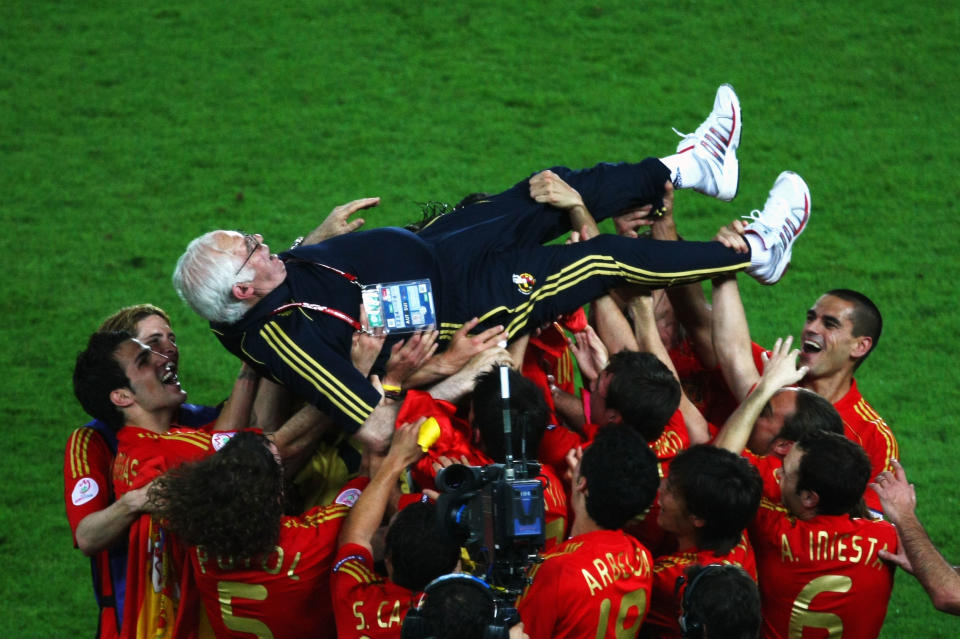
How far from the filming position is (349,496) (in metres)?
4.21

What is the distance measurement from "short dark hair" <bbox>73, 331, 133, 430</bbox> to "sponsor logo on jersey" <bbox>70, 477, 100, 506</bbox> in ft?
0.75

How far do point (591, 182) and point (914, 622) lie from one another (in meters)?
2.55

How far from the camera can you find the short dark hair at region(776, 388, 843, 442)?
4395 mm

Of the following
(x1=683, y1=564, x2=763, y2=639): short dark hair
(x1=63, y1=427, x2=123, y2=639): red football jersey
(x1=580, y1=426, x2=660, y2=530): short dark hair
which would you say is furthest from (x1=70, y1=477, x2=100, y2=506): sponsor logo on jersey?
(x1=683, y1=564, x2=763, y2=639): short dark hair

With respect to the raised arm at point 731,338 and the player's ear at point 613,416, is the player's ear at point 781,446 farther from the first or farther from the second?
the player's ear at point 613,416

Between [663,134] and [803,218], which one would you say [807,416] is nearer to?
[803,218]

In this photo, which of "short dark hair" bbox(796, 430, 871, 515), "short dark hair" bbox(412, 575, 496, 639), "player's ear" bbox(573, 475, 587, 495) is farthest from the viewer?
"short dark hair" bbox(796, 430, 871, 515)

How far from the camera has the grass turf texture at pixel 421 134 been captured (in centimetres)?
752

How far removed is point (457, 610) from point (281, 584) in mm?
920

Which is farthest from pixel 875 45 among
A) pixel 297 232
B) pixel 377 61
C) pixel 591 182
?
pixel 591 182

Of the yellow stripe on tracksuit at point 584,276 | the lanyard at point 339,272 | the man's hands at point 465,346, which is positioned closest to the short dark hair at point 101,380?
the lanyard at point 339,272

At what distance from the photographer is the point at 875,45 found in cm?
941

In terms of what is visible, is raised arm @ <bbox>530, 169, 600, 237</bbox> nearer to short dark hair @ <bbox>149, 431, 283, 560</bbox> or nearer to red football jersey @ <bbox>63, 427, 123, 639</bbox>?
short dark hair @ <bbox>149, 431, 283, 560</bbox>

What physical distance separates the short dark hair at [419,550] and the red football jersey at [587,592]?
0.27 metres
